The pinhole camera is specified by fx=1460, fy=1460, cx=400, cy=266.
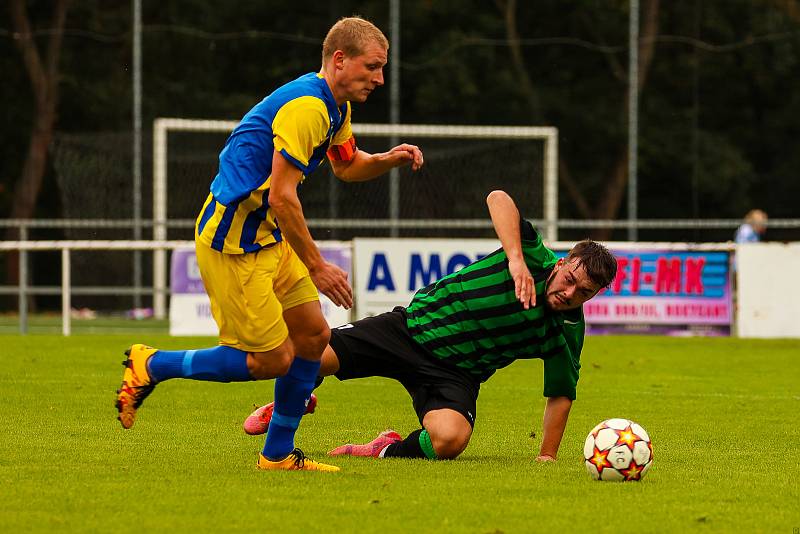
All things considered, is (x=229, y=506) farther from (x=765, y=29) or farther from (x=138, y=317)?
(x=765, y=29)

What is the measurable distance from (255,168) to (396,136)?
15858mm

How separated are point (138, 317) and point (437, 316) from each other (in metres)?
13.2

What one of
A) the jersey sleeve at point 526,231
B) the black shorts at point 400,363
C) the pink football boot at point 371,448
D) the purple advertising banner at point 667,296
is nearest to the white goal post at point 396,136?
the purple advertising banner at point 667,296

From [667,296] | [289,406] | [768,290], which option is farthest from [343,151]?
[768,290]

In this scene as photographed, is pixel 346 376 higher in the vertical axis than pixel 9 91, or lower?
lower

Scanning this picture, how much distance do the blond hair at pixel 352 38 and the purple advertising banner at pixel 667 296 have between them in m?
11.5

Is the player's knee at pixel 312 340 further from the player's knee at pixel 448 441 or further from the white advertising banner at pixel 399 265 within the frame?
the white advertising banner at pixel 399 265

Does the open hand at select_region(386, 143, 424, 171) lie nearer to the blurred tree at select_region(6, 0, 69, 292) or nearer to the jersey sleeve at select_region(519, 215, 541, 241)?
the jersey sleeve at select_region(519, 215, 541, 241)

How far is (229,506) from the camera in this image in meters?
5.23

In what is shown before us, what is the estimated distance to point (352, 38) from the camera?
233 inches

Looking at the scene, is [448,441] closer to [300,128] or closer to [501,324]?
[501,324]

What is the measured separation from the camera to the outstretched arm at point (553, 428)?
6816 millimetres

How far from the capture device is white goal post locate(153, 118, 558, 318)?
2000 cm

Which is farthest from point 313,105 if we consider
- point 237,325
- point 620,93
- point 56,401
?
point 620,93
